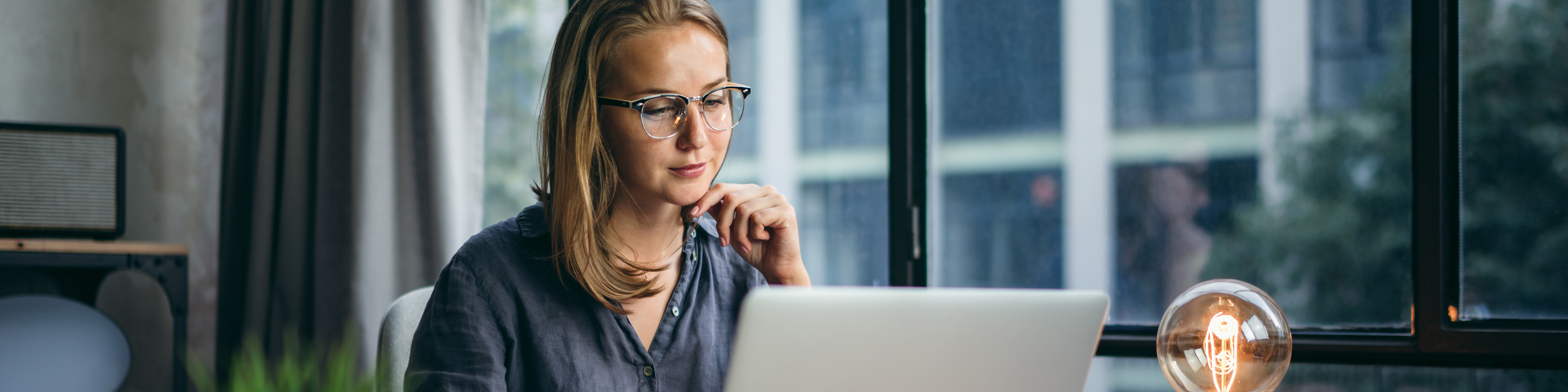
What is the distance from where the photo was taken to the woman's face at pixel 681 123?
97cm

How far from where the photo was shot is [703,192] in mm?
1020

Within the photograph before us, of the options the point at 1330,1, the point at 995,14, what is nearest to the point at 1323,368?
the point at 1330,1

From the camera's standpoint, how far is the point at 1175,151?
160 cm

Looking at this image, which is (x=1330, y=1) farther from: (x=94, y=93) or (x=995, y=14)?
(x=94, y=93)

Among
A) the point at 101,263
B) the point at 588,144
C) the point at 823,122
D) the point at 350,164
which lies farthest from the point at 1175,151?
the point at 101,263

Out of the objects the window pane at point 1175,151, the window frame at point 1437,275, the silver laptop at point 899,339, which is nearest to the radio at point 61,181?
the window pane at point 1175,151

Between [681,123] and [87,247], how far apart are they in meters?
1.35

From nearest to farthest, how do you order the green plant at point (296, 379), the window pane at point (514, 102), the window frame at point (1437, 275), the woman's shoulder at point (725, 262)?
the green plant at point (296, 379) → the woman's shoulder at point (725, 262) → the window frame at point (1437, 275) → the window pane at point (514, 102)

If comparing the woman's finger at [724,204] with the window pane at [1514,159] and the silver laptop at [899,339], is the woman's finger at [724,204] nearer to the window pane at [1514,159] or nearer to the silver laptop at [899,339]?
the silver laptop at [899,339]

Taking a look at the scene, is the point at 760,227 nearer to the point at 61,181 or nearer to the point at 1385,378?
the point at 1385,378

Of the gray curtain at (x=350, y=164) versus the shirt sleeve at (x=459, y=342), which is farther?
the gray curtain at (x=350, y=164)

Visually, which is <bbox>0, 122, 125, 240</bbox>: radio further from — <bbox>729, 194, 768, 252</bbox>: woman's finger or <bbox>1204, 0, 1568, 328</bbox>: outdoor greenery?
<bbox>1204, 0, 1568, 328</bbox>: outdoor greenery

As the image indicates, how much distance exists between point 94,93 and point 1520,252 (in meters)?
2.85

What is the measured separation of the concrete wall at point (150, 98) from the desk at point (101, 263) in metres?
0.27
